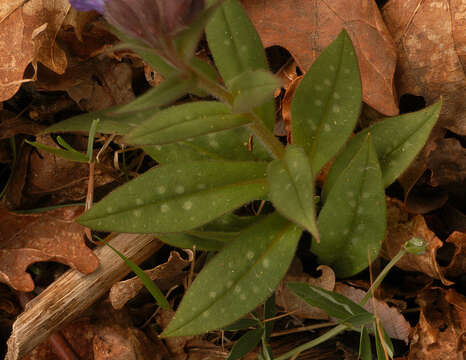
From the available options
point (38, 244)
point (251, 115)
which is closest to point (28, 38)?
point (38, 244)

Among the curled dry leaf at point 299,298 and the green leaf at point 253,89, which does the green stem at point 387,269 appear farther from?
the green leaf at point 253,89

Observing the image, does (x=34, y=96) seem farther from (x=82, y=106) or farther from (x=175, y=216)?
(x=175, y=216)

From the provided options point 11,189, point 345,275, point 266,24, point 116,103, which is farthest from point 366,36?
point 11,189

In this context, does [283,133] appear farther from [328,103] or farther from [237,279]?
[237,279]

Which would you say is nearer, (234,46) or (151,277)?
(234,46)

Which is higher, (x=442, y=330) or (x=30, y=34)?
(x=30, y=34)

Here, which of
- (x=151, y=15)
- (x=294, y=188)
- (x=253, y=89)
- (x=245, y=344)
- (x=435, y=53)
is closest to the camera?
(x=151, y=15)
